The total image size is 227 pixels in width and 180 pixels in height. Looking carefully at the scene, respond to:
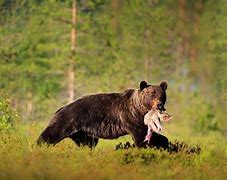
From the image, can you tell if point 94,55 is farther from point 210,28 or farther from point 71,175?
point 71,175

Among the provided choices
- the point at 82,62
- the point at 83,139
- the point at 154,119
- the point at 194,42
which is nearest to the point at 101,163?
the point at 154,119

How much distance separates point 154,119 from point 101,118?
4.52ft

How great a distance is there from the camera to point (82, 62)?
3138 cm

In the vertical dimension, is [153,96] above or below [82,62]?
below

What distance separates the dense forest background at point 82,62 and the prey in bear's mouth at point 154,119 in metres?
15.2

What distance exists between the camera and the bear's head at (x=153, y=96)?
12.9m

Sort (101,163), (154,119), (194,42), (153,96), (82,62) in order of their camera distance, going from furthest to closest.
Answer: (194,42) < (82,62) < (153,96) < (154,119) < (101,163)

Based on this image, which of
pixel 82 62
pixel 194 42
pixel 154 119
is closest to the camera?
pixel 154 119

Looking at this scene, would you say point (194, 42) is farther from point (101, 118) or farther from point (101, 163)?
point (101, 163)

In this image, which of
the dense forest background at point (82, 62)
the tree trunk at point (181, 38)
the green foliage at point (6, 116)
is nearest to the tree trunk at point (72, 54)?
the dense forest background at point (82, 62)

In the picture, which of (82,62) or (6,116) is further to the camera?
(82,62)

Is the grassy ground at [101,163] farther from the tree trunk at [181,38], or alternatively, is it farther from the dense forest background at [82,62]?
the tree trunk at [181,38]

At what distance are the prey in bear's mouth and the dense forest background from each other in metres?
15.2

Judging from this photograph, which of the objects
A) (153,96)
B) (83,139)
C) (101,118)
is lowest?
(83,139)
